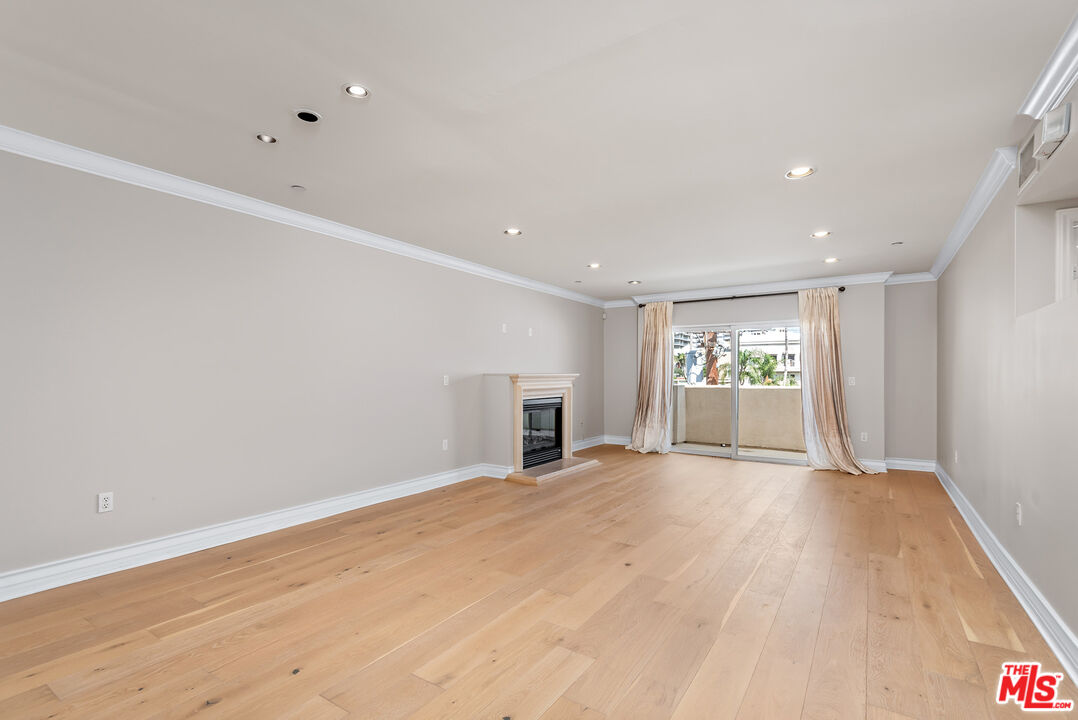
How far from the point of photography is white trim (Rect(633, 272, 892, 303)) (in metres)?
6.24

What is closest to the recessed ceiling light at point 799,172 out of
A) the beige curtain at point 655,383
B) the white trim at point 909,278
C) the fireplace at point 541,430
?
the fireplace at point 541,430

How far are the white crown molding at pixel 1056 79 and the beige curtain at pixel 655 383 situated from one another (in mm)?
5336

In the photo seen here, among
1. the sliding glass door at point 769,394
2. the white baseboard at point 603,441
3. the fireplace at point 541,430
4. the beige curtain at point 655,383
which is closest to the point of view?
the fireplace at point 541,430

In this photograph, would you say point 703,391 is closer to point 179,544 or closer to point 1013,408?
point 1013,408

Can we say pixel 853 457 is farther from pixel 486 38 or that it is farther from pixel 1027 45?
pixel 486 38

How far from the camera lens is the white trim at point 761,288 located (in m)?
6.24

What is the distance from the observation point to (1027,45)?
1.87 metres

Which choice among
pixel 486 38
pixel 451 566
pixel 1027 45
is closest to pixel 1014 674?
pixel 1027 45

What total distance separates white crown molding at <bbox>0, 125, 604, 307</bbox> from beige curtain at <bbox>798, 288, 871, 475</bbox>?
4.69m

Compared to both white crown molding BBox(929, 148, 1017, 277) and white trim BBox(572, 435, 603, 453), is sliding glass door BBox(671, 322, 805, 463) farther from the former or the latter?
white crown molding BBox(929, 148, 1017, 277)

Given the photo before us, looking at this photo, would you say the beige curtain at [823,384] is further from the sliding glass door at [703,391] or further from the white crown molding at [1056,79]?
the white crown molding at [1056,79]

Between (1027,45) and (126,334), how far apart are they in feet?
15.7

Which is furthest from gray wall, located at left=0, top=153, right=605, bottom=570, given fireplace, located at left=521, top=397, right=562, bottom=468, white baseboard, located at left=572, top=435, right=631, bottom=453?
white baseboard, located at left=572, top=435, right=631, bottom=453

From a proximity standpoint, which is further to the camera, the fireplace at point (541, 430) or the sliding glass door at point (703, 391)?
the sliding glass door at point (703, 391)
